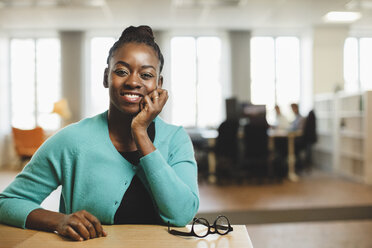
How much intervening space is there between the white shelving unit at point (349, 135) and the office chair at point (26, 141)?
5897 millimetres

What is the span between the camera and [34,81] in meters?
8.98

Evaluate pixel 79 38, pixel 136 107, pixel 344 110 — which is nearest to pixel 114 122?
pixel 136 107

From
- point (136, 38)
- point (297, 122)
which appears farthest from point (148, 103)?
point (297, 122)

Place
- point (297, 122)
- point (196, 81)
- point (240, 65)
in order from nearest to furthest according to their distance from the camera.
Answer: point (297, 122) < point (240, 65) < point (196, 81)

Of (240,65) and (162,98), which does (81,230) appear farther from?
(240,65)

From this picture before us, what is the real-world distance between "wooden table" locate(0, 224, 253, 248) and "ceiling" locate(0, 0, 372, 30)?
6.08m

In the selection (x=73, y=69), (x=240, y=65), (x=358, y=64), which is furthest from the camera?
(x=358, y=64)

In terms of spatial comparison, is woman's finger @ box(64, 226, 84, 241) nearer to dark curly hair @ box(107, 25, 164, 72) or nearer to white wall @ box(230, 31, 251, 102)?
dark curly hair @ box(107, 25, 164, 72)

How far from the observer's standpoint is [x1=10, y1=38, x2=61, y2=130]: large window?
352 inches

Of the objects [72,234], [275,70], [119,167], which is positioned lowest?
[72,234]

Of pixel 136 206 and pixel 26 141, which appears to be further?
pixel 26 141

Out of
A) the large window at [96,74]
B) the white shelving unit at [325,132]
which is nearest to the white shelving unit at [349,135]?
the white shelving unit at [325,132]

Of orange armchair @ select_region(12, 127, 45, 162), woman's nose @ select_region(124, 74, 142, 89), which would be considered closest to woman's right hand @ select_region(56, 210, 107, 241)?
woman's nose @ select_region(124, 74, 142, 89)

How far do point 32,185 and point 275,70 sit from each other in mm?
8780
